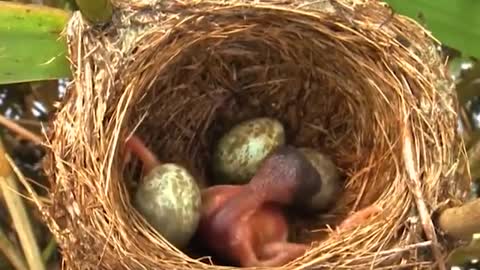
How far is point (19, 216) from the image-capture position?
1.24m

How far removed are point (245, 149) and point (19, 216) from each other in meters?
0.29

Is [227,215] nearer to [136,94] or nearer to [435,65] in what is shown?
[136,94]

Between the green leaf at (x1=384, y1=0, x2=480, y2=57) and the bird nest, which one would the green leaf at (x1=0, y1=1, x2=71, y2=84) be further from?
the green leaf at (x1=384, y1=0, x2=480, y2=57)

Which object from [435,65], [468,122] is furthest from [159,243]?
[468,122]

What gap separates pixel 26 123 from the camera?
1.39 m

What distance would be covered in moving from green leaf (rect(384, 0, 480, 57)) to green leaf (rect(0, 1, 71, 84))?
14.7 inches

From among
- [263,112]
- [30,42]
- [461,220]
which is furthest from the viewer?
[263,112]

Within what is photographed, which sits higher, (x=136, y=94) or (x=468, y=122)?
(x=136, y=94)

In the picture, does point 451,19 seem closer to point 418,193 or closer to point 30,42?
point 418,193

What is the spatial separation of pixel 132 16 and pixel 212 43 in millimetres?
164

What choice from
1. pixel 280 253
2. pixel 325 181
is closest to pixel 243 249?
pixel 280 253

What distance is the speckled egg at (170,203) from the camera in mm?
1173

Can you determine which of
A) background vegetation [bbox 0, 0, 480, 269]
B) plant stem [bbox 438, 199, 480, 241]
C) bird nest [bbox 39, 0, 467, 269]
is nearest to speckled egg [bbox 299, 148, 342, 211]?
bird nest [bbox 39, 0, 467, 269]

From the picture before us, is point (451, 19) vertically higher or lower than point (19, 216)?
higher
